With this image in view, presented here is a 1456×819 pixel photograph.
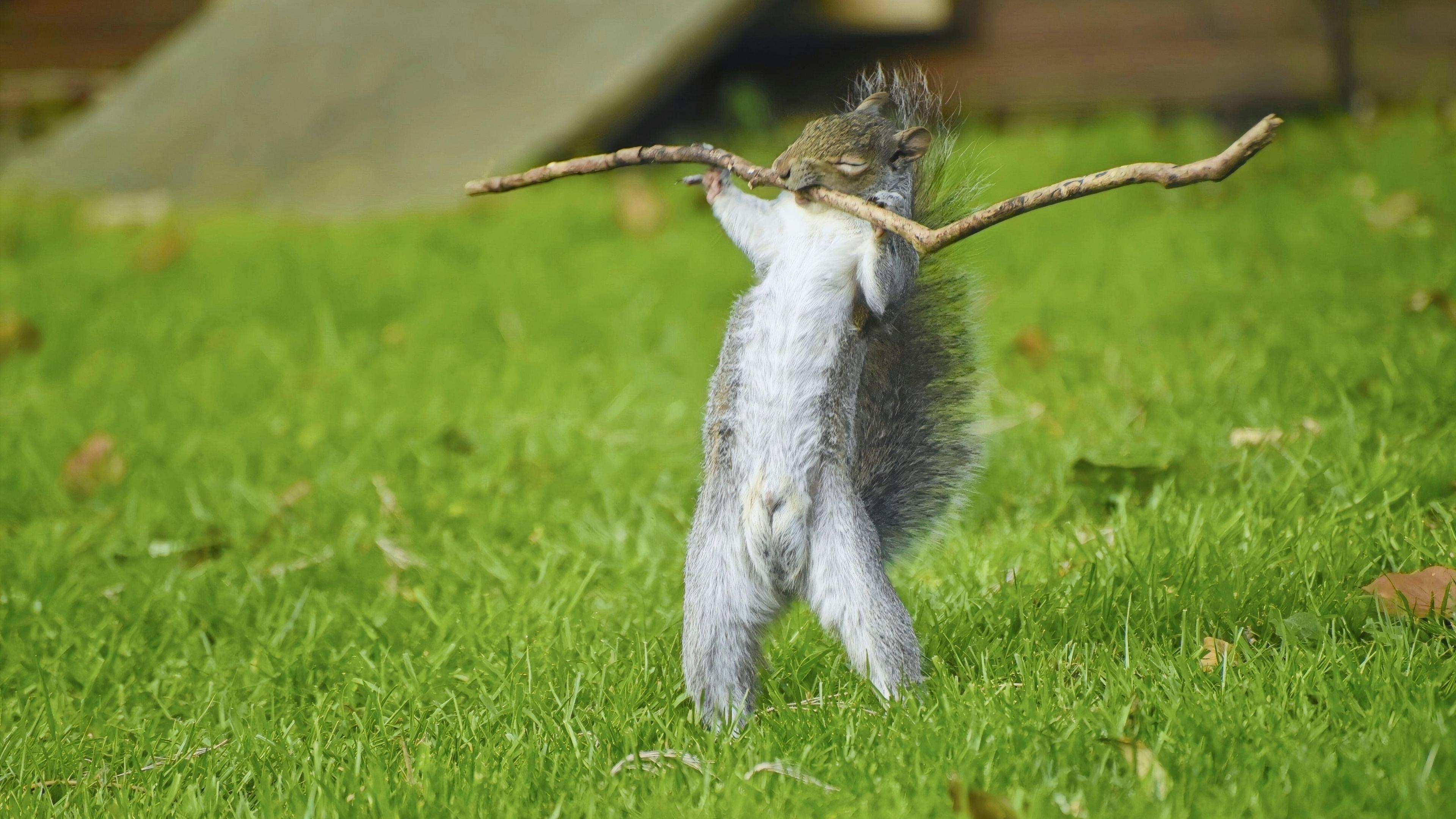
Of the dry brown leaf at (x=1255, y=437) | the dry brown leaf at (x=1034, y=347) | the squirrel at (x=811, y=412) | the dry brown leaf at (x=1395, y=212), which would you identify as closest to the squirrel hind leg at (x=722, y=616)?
the squirrel at (x=811, y=412)

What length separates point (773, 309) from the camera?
161 centimetres

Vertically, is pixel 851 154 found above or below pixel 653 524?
above

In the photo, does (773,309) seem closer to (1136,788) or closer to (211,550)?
(1136,788)

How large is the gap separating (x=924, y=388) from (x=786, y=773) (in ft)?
1.94

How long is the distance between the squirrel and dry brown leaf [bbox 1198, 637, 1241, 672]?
0.44 m

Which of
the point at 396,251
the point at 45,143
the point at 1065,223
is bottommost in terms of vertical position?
the point at 1065,223

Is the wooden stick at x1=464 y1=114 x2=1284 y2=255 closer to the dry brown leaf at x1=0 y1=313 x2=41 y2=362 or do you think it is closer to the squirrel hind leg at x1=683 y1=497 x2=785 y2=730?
the squirrel hind leg at x1=683 y1=497 x2=785 y2=730

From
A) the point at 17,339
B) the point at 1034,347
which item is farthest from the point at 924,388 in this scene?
the point at 17,339

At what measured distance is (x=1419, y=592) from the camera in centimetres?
182

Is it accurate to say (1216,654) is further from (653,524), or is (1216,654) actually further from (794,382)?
(653,524)

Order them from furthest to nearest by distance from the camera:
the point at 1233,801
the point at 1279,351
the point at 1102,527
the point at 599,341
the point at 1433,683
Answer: the point at 599,341 → the point at 1279,351 → the point at 1102,527 → the point at 1433,683 → the point at 1233,801

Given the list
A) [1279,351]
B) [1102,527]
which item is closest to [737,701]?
[1102,527]

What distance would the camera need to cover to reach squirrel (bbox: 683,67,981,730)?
1561 millimetres

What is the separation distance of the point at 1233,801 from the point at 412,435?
2.51 m
